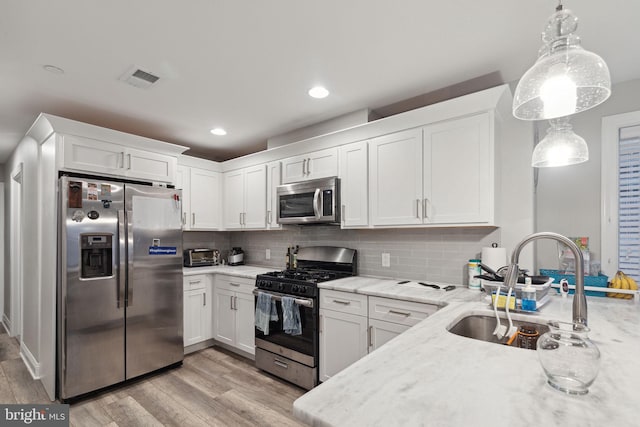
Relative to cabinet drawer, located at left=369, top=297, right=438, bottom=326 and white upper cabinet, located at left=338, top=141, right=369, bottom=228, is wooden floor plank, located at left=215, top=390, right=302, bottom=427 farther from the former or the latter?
white upper cabinet, located at left=338, top=141, right=369, bottom=228

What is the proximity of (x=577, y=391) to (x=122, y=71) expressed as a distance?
2.93m

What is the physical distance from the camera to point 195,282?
3.61 m

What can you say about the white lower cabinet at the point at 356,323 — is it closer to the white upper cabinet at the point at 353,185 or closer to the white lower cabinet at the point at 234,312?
the white upper cabinet at the point at 353,185

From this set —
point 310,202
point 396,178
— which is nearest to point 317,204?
point 310,202

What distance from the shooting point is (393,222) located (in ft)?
8.94

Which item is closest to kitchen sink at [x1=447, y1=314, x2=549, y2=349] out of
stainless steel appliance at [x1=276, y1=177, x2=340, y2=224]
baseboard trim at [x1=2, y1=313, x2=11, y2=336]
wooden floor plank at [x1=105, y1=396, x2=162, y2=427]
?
stainless steel appliance at [x1=276, y1=177, x2=340, y2=224]

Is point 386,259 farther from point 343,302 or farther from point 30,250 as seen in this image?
point 30,250

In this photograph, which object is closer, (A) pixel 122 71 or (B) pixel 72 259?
(A) pixel 122 71

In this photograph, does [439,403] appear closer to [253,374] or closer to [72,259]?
[253,374]

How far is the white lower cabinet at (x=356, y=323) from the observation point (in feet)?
7.45

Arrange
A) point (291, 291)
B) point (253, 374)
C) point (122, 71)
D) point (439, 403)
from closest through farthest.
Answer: point (439, 403) → point (122, 71) → point (291, 291) → point (253, 374)

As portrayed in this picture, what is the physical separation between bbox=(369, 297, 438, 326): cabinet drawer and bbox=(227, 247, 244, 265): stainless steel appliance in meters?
2.37

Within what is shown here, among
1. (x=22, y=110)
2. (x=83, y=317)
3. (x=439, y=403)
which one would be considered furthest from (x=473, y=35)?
(x=22, y=110)

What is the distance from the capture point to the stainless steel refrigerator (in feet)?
8.44
